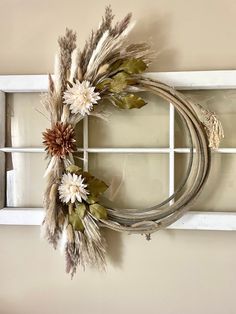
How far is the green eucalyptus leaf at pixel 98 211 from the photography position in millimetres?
1016

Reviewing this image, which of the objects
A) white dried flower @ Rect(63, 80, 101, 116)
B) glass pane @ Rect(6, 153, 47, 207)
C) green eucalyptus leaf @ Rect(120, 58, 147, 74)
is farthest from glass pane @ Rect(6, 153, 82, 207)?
green eucalyptus leaf @ Rect(120, 58, 147, 74)

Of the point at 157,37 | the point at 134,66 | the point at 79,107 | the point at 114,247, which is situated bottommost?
the point at 114,247

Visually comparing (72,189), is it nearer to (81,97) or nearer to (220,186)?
(81,97)

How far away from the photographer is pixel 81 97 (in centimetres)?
100

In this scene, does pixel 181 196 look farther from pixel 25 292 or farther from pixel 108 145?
pixel 25 292

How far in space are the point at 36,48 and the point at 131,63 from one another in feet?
1.13

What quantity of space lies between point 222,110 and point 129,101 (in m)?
0.28

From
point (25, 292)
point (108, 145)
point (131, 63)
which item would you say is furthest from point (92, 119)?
point (25, 292)

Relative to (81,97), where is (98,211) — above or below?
below

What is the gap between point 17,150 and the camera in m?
1.13

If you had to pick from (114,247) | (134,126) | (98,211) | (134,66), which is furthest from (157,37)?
(114,247)

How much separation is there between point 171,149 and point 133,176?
14 centimetres

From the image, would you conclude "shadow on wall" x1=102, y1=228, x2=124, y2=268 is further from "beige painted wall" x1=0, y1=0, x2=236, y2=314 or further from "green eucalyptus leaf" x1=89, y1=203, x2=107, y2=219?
"green eucalyptus leaf" x1=89, y1=203, x2=107, y2=219

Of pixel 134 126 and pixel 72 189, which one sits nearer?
pixel 72 189
